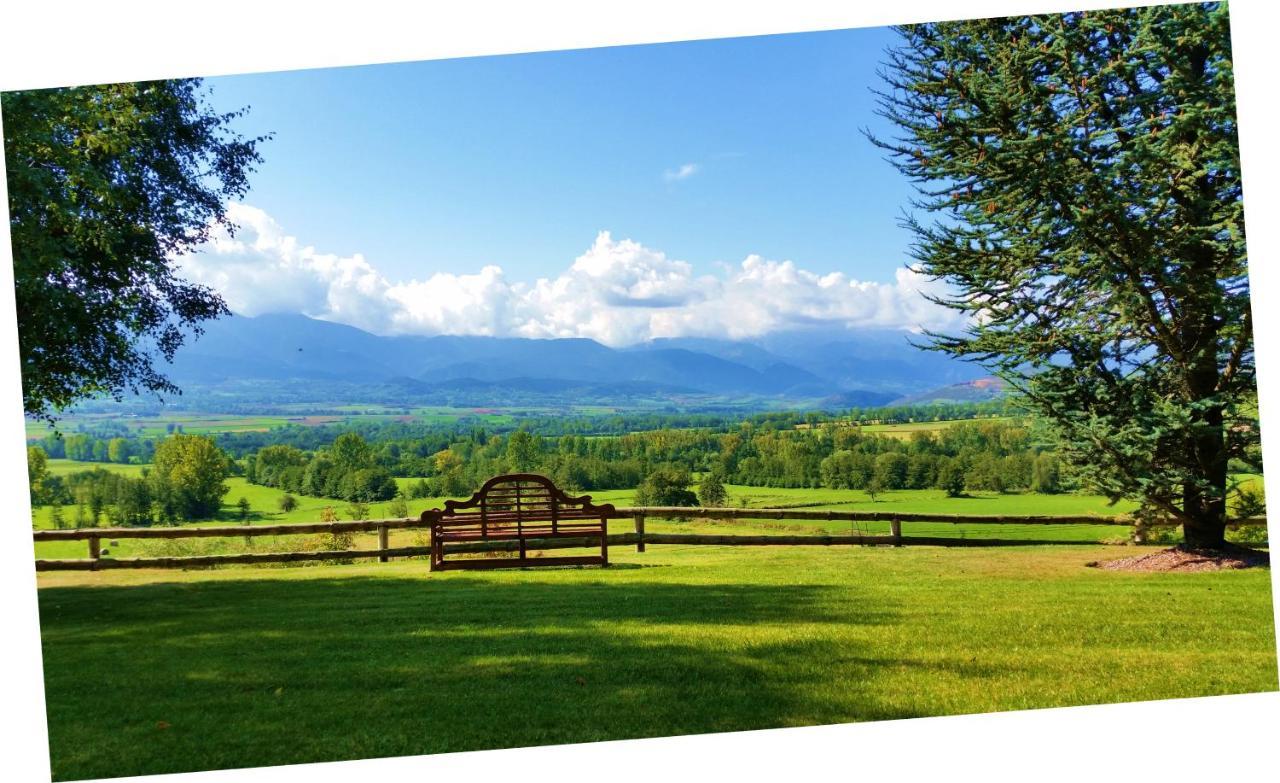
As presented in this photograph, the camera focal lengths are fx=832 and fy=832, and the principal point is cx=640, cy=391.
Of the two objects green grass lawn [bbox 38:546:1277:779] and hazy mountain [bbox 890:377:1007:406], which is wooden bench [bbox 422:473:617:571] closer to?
green grass lawn [bbox 38:546:1277:779]

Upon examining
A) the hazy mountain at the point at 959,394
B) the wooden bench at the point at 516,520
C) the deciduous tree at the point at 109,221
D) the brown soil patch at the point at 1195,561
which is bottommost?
the brown soil patch at the point at 1195,561

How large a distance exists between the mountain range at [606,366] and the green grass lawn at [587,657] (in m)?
4.63

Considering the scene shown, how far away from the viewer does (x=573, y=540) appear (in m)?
10.1

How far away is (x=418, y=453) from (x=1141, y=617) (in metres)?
9.90

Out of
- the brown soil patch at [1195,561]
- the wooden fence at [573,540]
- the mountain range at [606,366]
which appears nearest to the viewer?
the brown soil patch at [1195,561]

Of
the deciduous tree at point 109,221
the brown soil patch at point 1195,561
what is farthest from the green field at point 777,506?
the deciduous tree at point 109,221

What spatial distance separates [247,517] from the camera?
11.1 meters

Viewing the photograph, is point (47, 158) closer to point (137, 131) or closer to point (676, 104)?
point (137, 131)

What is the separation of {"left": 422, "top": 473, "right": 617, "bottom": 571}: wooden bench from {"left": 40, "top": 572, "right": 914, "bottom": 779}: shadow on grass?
185cm

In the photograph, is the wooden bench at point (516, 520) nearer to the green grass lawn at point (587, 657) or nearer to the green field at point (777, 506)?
the green grass lawn at point (587, 657)

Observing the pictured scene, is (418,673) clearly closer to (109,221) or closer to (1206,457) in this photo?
(109,221)

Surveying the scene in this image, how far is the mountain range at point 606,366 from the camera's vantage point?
12.6 metres

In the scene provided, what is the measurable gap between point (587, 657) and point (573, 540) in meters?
4.25

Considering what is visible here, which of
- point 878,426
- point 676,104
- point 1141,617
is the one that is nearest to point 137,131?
point 676,104
